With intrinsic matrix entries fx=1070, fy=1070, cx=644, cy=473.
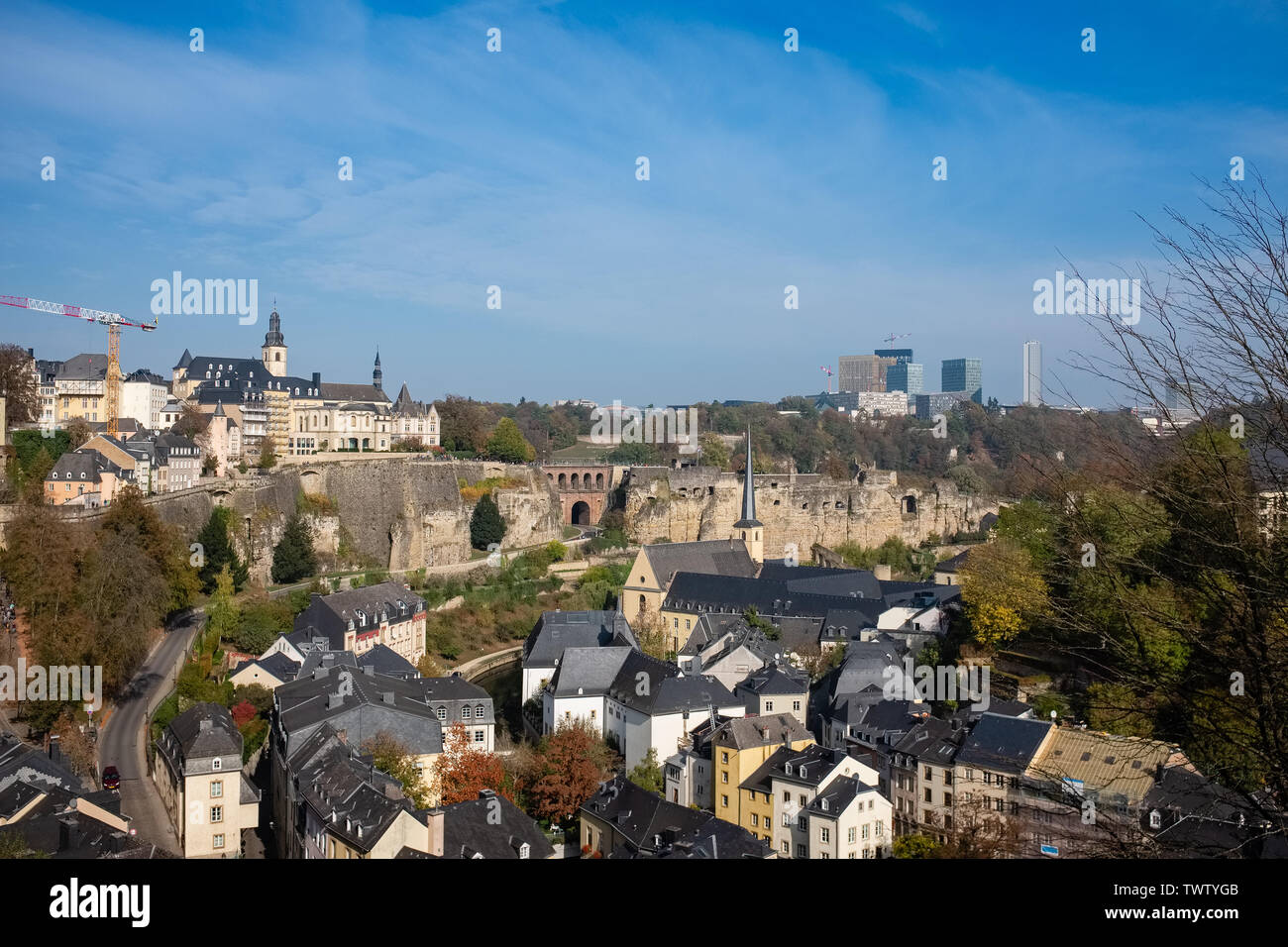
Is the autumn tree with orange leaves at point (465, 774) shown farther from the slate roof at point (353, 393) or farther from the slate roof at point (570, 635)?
the slate roof at point (353, 393)

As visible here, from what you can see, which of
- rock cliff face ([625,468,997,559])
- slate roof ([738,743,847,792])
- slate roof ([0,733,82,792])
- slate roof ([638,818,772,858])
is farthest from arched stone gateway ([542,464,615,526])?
slate roof ([0,733,82,792])

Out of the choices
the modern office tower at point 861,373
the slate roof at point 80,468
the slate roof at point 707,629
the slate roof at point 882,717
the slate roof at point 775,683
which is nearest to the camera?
the slate roof at point 882,717

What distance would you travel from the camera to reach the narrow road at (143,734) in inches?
583

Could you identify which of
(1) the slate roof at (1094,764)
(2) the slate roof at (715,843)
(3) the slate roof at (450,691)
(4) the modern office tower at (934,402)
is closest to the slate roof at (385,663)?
(3) the slate roof at (450,691)

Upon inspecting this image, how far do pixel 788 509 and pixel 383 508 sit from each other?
596 inches

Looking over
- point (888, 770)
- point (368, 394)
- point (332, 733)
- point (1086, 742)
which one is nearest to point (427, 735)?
point (332, 733)

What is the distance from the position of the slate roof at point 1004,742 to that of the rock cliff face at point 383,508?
19992 mm

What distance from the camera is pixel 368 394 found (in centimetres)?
4450

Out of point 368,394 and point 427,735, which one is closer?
point 427,735
